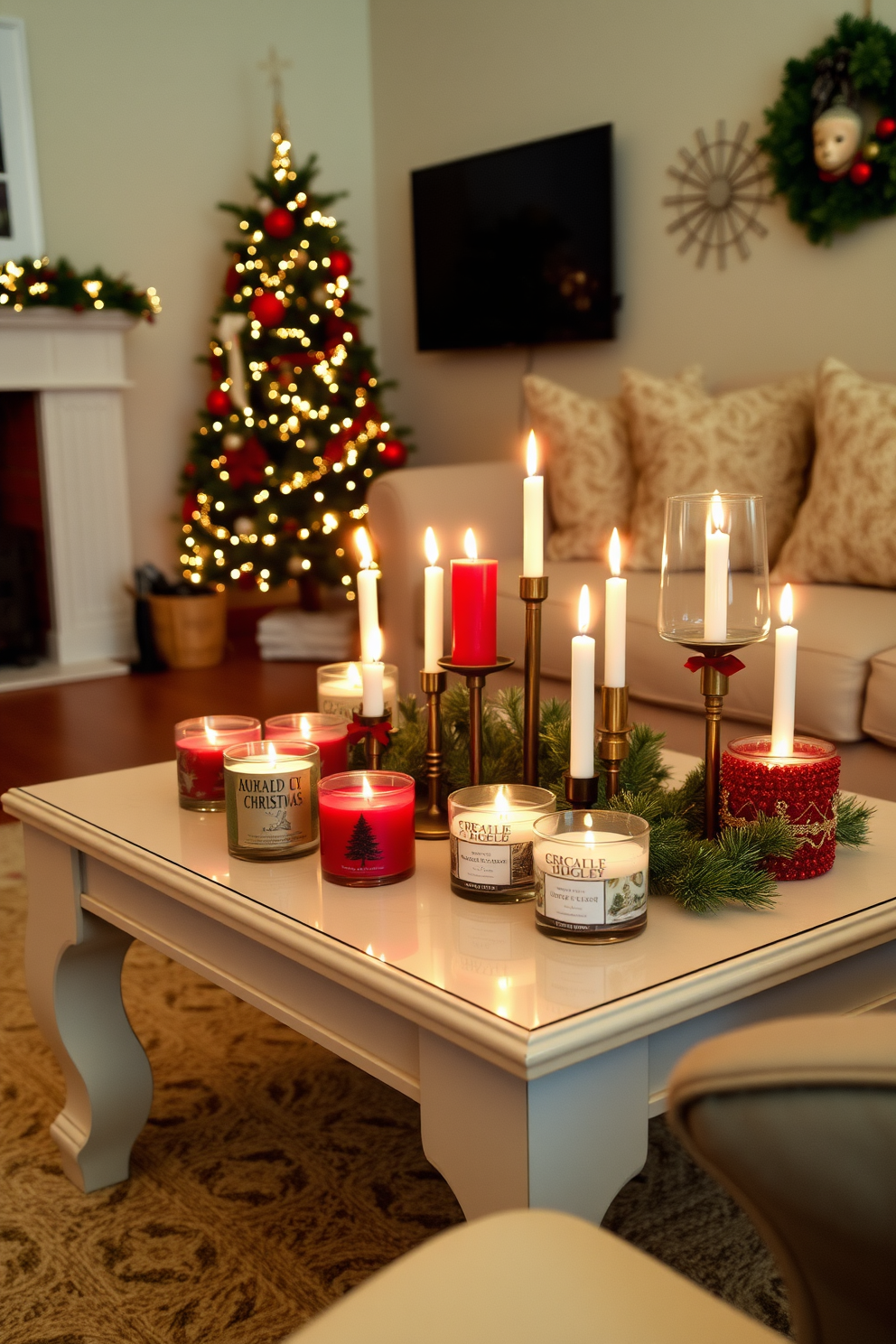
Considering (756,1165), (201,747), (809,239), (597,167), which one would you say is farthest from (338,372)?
(756,1165)

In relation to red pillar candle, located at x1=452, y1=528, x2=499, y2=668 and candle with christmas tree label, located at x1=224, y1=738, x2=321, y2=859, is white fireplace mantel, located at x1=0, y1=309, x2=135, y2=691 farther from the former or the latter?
red pillar candle, located at x1=452, y1=528, x2=499, y2=668

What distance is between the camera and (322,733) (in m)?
1.39

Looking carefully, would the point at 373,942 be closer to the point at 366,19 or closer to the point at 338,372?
the point at 338,372

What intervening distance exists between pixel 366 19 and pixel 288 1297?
5085 millimetres


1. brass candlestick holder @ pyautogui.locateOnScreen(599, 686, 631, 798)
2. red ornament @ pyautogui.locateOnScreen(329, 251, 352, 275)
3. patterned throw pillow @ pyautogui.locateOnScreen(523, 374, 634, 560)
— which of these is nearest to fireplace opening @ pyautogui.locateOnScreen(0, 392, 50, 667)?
red ornament @ pyautogui.locateOnScreen(329, 251, 352, 275)

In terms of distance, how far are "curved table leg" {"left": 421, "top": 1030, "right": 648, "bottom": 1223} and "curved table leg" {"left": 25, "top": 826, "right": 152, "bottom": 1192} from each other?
63cm

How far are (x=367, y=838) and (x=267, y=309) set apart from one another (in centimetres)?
368

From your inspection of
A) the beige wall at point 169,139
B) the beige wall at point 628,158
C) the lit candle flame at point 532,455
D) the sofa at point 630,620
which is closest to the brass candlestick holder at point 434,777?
the lit candle flame at point 532,455

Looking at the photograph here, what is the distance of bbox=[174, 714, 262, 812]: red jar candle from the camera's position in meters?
1.38

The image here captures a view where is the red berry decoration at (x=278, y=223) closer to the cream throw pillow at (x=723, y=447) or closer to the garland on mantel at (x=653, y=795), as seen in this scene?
the cream throw pillow at (x=723, y=447)

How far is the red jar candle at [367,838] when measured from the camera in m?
1.14

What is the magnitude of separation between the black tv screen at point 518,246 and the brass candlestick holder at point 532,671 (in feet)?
10.3

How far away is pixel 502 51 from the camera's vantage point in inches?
176

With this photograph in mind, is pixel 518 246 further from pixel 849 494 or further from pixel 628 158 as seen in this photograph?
pixel 849 494
